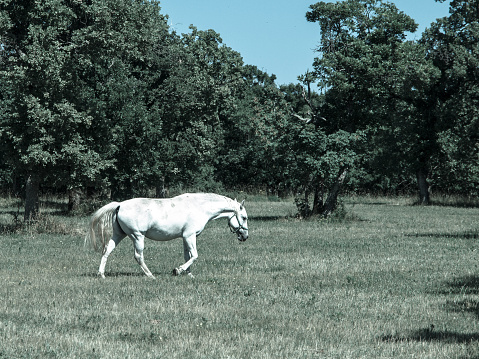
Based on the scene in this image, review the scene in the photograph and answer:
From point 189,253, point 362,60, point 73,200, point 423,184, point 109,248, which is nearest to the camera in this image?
point 109,248

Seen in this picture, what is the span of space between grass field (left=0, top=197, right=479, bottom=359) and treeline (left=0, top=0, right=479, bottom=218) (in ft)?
23.9

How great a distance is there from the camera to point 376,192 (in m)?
77.8

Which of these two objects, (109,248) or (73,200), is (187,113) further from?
(109,248)

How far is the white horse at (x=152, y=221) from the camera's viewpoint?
52.2 feet

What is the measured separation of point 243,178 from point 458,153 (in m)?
27.7

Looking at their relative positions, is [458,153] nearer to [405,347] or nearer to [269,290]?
[269,290]

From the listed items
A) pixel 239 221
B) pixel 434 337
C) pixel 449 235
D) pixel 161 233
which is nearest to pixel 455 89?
pixel 449 235

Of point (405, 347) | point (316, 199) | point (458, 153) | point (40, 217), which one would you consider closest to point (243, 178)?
point (458, 153)

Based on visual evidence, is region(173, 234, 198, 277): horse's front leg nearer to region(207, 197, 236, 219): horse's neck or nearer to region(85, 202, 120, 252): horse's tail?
region(207, 197, 236, 219): horse's neck

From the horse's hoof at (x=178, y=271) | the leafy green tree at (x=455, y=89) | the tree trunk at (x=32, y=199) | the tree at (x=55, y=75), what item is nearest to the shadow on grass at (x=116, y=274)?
the horse's hoof at (x=178, y=271)

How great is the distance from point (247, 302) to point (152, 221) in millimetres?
4153

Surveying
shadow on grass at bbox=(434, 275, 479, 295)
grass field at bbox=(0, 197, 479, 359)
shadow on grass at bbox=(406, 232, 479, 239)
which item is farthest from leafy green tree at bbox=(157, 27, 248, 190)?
shadow on grass at bbox=(434, 275, 479, 295)

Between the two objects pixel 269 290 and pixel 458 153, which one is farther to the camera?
pixel 458 153

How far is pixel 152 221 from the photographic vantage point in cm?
1606
